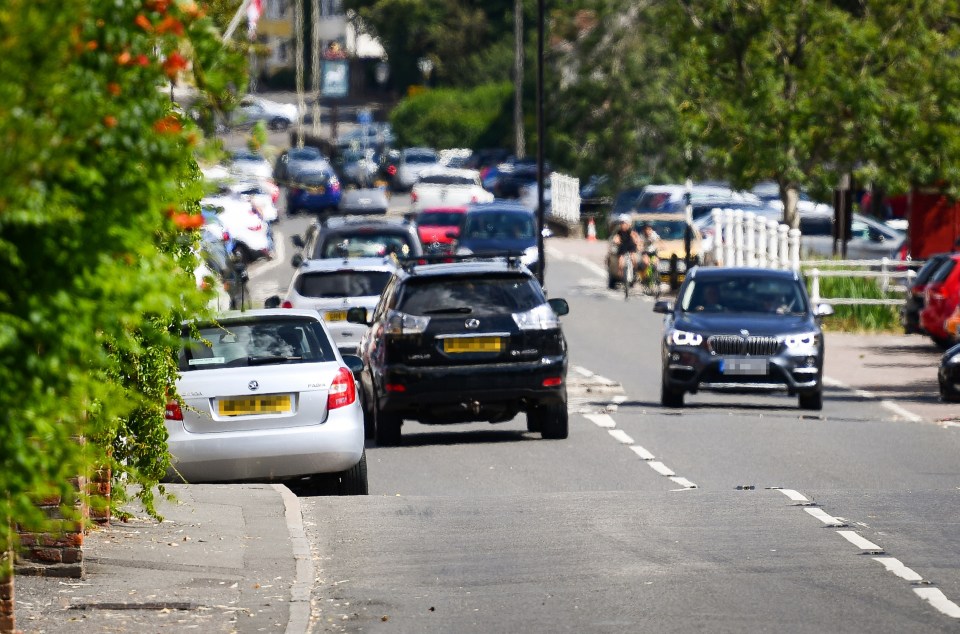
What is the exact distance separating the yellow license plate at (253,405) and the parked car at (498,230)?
2423cm

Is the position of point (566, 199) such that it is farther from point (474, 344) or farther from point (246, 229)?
point (474, 344)

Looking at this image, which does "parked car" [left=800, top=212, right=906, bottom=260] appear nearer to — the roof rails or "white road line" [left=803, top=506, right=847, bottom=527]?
the roof rails

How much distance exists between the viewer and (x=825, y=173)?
39562mm

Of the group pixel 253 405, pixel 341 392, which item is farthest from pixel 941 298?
pixel 253 405

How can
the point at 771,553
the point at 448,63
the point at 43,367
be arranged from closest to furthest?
the point at 43,367, the point at 771,553, the point at 448,63

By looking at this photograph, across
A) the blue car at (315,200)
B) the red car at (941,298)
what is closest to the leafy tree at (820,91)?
the red car at (941,298)

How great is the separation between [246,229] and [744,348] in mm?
27563

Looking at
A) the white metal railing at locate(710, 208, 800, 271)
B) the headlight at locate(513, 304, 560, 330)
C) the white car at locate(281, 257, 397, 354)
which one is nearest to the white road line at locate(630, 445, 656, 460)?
the headlight at locate(513, 304, 560, 330)

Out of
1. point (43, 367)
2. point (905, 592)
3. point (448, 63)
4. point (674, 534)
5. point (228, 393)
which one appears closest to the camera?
point (43, 367)

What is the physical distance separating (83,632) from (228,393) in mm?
5106

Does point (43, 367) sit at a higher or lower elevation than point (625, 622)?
higher

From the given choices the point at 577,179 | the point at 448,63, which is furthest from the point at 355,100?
the point at 577,179

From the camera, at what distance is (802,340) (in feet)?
70.2

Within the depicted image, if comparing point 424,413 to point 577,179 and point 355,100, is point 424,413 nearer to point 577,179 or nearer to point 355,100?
point 577,179
